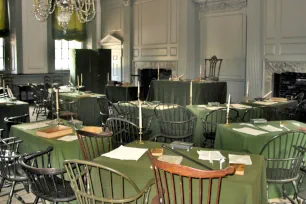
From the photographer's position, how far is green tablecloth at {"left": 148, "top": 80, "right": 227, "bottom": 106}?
7230mm

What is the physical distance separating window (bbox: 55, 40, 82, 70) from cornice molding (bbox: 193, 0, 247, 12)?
5302 mm

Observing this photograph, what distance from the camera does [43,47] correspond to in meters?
11.1

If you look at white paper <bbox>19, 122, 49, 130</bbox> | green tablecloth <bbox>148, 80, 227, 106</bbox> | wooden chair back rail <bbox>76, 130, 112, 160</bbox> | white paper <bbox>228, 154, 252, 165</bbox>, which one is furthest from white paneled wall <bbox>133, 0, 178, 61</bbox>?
white paper <bbox>228, 154, 252, 165</bbox>

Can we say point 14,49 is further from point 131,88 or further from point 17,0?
point 131,88

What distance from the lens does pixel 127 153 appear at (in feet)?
8.62

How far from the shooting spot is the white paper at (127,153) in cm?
253

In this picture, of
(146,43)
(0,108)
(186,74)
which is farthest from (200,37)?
(0,108)

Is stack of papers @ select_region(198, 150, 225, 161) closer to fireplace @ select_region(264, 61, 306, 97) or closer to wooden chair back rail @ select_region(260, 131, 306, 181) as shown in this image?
wooden chair back rail @ select_region(260, 131, 306, 181)

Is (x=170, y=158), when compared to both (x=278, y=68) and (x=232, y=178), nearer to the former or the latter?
(x=232, y=178)

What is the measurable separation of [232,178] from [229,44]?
7.81 metres

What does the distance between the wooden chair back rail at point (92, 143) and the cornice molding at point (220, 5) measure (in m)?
7.11

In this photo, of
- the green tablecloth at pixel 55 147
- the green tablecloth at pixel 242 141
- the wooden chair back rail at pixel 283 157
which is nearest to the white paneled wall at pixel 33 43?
the green tablecloth at pixel 55 147

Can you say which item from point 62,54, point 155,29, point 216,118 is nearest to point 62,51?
point 62,54

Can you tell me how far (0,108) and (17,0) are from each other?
6245 millimetres
